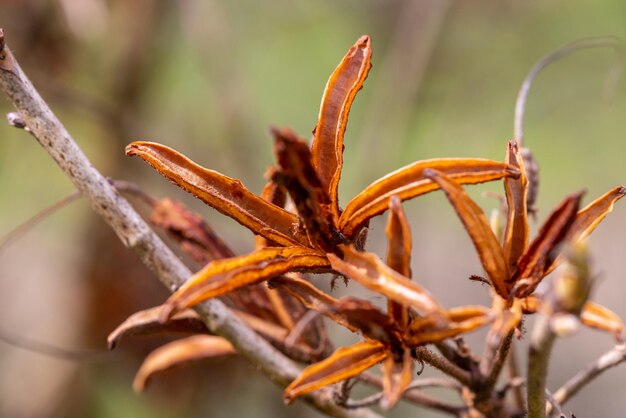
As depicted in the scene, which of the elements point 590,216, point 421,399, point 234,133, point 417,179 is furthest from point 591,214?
point 234,133

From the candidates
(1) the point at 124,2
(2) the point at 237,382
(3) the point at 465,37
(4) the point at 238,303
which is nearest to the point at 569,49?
(4) the point at 238,303

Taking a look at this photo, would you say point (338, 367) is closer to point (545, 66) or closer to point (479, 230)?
point (479, 230)

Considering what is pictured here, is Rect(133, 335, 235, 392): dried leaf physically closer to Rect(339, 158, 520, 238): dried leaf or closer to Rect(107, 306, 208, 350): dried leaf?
Rect(107, 306, 208, 350): dried leaf

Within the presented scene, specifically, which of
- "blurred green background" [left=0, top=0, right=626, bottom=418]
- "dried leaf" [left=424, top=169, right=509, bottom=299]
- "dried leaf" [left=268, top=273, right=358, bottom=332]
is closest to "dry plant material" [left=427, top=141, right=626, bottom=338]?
"dried leaf" [left=424, top=169, right=509, bottom=299]

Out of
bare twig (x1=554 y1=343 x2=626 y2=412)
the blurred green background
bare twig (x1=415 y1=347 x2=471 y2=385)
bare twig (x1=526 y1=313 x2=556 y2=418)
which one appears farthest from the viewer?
the blurred green background

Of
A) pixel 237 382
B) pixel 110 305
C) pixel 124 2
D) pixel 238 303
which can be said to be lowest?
pixel 237 382

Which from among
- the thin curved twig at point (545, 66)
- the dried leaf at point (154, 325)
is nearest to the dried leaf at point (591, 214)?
the thin curved twig at point (545, 66)

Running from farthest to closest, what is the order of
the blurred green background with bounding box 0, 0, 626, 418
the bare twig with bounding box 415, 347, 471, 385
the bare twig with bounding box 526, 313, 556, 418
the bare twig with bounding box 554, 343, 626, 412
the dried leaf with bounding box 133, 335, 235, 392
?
the blurred green background with bounding box 0, 0, 626, 418, the dried leaf with bounding box 133, 335, 235, 392, the bare twig with bounding box 554, 343, 626, 412, the bare twig with bounding box 415, 347, 471, 385, the bare twig with bounding box 526, 313, 556, 418

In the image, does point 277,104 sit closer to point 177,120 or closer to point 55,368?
point 177,120
